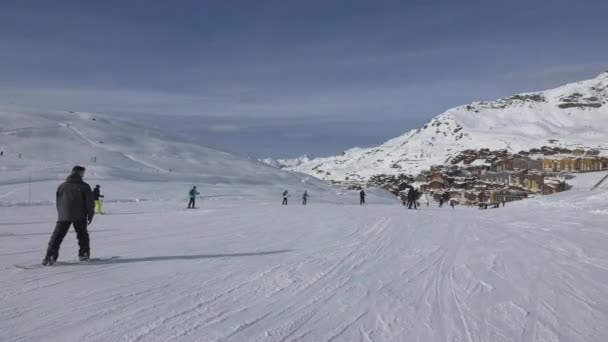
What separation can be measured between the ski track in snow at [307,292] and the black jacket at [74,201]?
79 cm

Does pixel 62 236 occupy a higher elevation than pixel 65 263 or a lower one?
higher

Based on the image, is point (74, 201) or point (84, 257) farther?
point (84, 257)

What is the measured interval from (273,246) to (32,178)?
3156cm

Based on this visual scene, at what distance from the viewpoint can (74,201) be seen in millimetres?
7445

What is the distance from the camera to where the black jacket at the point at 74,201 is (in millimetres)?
7371

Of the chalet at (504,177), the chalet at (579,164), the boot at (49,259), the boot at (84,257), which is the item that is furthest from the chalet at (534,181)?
the boot at (49,259)

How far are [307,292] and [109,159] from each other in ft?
157

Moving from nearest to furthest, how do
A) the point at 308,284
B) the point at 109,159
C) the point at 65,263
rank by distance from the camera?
the point at 308,284 → the point at 65,263 → the point at 109,159

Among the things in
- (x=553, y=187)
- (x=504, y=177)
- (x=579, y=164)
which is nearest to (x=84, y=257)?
(x=553, y=187)

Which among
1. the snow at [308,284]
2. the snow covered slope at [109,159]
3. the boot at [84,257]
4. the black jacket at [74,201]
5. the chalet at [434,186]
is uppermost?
the snow covered slope at [109,159]

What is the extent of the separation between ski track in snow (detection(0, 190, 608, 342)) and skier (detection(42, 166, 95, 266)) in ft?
1.31

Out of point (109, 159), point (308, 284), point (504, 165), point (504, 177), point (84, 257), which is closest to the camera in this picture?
point (308, 284)

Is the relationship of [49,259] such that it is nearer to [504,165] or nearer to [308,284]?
[308,284]

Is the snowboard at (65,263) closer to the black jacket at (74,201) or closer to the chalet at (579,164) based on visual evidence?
the black jacket at (74,201)
